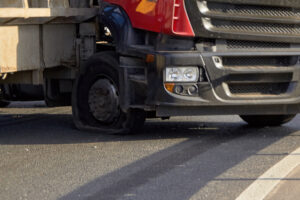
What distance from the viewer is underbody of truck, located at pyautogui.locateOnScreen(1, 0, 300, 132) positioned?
321 inches

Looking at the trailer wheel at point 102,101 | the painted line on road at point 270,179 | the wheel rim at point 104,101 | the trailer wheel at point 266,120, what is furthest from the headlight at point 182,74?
the trailer wheel at point 266,120

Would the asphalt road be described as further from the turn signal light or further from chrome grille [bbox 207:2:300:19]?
chrome grille [bbox 207:2:300:19]

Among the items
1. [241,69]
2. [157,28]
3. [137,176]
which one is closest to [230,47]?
[241,69]

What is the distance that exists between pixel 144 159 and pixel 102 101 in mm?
1883

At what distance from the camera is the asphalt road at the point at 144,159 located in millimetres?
6086

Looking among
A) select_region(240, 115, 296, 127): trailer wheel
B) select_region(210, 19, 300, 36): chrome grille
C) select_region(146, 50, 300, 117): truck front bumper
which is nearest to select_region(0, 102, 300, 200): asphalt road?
select_region(240, 115, 296, 127): trailer wheel

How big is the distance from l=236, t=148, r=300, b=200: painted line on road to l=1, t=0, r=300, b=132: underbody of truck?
4.00 feet

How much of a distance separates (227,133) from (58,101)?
7.77 feet

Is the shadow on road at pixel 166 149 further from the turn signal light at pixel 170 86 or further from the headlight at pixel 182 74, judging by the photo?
the headlight at pixel 182 74

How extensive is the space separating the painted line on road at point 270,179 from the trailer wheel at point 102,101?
87.8 inches

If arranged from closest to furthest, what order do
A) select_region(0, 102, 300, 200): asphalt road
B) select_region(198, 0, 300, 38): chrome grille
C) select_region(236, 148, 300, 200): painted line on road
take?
select_region(236, 148, 300, 200): painted line on road < select_region(0, 102, 300, 200): asphalt road < select_region(198, 0, 300, 38): chrome grille

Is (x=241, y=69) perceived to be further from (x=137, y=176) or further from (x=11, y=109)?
(x=11, y=109)

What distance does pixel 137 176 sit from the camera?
6594 mm

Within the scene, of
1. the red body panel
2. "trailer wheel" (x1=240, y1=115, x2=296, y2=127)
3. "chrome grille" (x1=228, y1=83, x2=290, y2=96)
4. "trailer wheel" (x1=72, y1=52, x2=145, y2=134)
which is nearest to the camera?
the red body panel
